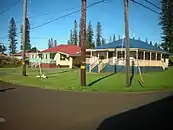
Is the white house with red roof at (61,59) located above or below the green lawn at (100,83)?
above

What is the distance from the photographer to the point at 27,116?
765cm

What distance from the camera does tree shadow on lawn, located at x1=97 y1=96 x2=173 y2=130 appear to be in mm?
6508

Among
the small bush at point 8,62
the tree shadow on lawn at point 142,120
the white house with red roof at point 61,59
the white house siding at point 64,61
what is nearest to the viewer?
the tree shadow on lawn at point 142,120

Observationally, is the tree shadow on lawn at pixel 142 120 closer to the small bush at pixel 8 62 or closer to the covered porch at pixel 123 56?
the covered porch at pixel 123 56

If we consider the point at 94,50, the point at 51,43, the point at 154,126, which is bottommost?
the point at 154,126

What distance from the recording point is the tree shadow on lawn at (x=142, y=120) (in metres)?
6.51

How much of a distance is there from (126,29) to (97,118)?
10.3 m

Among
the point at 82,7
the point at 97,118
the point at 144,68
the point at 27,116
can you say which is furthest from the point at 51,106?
the point at 144,68

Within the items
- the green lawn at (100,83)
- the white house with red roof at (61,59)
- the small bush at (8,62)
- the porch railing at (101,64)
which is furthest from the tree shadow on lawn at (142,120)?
the small bush at (8,62)

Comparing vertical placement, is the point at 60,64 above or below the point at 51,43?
below

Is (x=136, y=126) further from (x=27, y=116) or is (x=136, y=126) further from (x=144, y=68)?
(x=144, y=68)

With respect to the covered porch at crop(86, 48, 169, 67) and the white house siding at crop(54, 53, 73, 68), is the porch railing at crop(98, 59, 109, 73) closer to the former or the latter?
the covered porch at crop(86, 48, 169, 67)

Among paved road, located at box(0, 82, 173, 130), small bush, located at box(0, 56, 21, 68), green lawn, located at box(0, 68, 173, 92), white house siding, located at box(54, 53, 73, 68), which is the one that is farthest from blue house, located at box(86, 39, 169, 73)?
small bush, located at box(0, 56, 21, 68)

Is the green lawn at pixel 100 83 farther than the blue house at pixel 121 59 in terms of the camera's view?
No
